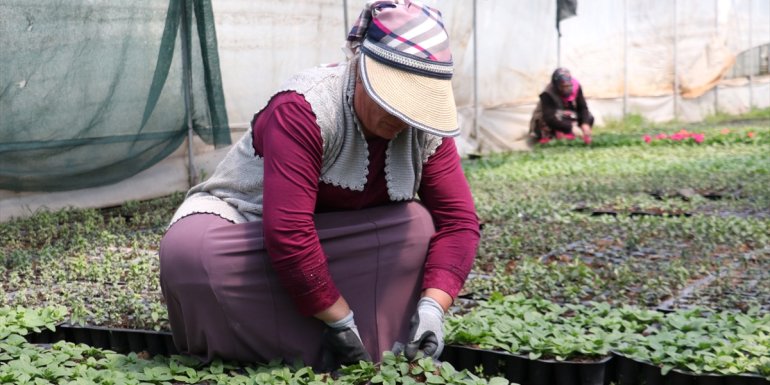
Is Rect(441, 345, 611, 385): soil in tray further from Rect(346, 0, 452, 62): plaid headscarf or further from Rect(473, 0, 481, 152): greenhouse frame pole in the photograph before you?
Rect(473, 0, 481, 152): greenhouse frame pole

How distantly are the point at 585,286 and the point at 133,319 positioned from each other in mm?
1966

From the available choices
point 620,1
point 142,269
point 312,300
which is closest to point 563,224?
point 142,269

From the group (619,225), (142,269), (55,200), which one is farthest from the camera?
(55,200)

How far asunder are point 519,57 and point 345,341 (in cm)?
1058

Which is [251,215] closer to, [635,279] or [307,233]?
[307,233]

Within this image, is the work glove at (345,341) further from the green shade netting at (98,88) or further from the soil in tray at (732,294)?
the green shade netting at (98,88)

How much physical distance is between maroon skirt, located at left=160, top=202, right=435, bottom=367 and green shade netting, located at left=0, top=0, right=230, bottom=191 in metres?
3.79

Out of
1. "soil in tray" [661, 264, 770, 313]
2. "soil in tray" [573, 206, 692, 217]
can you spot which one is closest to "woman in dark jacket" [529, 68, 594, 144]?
"soil in tray" [573, 206, 692, 217]

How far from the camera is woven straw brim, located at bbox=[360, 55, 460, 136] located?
2.56m

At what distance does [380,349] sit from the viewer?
2988 mm

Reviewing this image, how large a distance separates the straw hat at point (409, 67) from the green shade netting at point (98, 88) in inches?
166

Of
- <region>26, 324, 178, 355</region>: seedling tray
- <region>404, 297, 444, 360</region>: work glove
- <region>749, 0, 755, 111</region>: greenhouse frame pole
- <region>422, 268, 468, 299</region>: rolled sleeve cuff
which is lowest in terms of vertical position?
<region>749, 0, 755, 111</region>: greenhouse frame pole

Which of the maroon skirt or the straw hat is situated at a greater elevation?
the straw hat

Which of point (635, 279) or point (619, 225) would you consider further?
point (619, 225)
